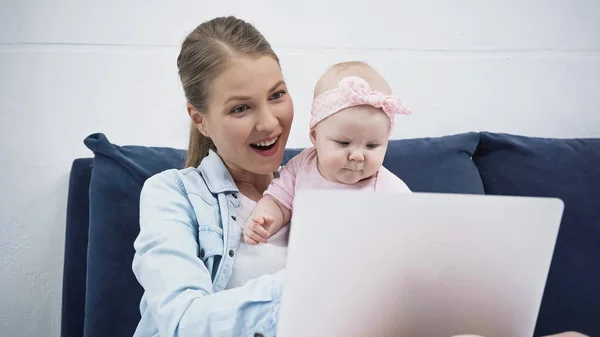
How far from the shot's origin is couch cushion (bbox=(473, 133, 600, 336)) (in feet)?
5.23

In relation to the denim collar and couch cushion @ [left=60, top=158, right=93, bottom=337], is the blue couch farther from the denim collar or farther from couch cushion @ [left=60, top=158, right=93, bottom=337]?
the denim collar

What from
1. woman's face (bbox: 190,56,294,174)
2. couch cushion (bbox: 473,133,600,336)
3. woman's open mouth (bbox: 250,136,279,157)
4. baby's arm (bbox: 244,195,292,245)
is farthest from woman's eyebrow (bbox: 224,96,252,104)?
couch cushion (bbox: 473,133,600,336)

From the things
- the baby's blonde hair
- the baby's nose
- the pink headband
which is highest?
the baby's blonde hair

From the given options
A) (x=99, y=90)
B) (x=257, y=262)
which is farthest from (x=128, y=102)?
(x=257, y=262)

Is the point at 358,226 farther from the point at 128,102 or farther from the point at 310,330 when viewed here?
the point at 128,102

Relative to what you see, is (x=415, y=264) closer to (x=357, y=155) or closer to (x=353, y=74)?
(x=357, y=155)

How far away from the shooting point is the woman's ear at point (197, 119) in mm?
1302

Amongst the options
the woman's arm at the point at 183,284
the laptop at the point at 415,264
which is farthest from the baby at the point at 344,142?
the laptop at the point at 415,264

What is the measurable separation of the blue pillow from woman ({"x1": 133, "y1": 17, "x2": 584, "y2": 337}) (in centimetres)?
33

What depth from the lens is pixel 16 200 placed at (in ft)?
5.86

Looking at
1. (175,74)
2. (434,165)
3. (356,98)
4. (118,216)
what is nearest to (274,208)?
(356,98)

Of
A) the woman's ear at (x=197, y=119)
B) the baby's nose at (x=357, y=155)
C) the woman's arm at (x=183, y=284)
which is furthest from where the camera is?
the woman's ear at (x=197, y=119)

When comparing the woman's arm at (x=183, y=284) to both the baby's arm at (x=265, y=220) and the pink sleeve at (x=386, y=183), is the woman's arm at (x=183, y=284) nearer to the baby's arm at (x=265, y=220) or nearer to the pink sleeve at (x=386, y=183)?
the baby's arm at (x=265, y=220)

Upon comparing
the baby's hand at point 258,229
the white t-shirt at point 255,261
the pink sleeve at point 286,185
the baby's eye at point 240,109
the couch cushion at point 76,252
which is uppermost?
the baby's eye at point 240,109
